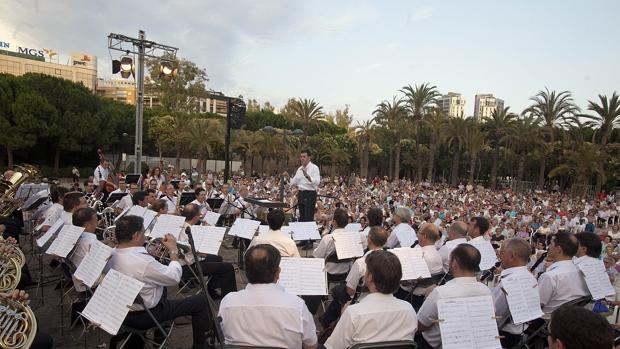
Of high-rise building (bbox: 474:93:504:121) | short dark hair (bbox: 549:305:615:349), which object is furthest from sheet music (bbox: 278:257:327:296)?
high-rise building (bbox: 474:93:504:121)

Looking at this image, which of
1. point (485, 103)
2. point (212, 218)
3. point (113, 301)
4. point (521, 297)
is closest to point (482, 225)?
point (521, 297)

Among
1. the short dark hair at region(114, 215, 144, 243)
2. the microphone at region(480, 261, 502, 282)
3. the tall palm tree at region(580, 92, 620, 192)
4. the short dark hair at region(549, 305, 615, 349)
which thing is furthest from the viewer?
the tall palm tree at region(580, 92, 620, 192)

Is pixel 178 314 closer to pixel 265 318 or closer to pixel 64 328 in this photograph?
pixel 265 318

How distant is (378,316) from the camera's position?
2928 mm

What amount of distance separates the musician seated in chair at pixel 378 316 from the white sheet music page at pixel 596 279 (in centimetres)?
242

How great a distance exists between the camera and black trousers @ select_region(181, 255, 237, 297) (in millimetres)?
5871

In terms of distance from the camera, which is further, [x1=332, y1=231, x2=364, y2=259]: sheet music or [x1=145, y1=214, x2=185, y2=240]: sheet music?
[x1=145, y1=214, x2=185, y2=240]: sheet music

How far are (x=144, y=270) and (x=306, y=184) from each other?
19.5 feet

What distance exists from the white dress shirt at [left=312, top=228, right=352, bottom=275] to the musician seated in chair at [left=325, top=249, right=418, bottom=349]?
2.58 m

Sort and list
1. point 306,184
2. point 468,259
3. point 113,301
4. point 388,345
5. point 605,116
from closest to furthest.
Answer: point 388,345, point 113,301, point 468,259, point 306,184, point 605,116

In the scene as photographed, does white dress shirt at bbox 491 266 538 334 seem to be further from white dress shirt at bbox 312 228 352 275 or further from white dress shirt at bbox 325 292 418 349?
white dress shirt at bbox 312 228 352 275

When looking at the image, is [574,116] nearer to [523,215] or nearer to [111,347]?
[523,215]

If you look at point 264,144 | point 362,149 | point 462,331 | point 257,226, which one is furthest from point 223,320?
point 362,149

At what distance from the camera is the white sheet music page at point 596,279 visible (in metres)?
4.29
